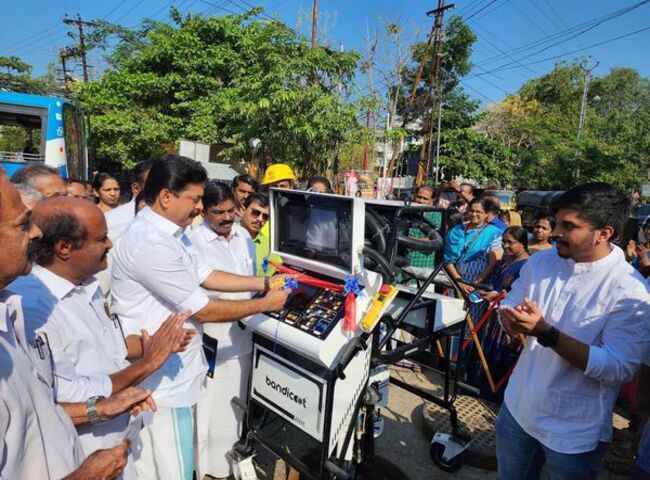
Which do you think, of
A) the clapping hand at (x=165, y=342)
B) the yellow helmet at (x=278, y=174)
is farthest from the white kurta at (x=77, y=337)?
the yellow helmet at (x=278, y=174)

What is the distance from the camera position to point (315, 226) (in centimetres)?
214

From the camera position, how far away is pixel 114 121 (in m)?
14.8

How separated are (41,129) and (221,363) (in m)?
8.77

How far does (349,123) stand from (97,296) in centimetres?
955

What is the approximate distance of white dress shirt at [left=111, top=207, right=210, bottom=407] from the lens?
70.8 inches

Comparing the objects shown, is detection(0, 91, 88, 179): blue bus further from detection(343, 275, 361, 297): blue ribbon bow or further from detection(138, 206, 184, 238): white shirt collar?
detection(343, 275, 361, 297): blue ribbon bow

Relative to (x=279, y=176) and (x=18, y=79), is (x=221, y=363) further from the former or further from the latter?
(x=18, y=79)

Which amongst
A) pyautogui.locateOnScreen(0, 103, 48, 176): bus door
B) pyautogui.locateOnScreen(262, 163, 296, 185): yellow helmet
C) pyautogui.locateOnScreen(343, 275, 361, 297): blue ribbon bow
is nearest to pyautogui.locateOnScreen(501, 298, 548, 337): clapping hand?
pyautogui.locateOnScreen(343, 275, 361, 297): blue ribbon bow

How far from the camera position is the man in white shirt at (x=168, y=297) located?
5.95 ft

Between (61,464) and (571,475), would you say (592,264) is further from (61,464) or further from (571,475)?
(61,464)

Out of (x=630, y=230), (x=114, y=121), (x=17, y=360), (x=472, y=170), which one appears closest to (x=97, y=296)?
(x=17, y=360)

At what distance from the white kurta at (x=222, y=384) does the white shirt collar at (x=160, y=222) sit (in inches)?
24.7

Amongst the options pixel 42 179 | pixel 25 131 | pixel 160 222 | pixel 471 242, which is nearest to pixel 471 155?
pixel 471 242

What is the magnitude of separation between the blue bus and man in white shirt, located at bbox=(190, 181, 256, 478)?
7.71 metres
